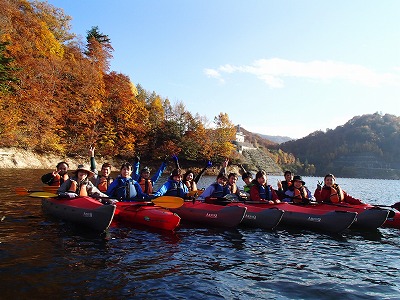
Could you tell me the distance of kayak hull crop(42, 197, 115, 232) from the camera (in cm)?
830

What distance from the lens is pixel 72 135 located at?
4159cm

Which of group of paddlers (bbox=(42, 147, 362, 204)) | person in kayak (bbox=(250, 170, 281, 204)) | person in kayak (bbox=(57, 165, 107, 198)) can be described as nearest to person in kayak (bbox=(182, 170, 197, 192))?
group of paddlers (bbox=(42, 147, 362, 204))

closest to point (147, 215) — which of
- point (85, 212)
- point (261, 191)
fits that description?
point (85, 212)

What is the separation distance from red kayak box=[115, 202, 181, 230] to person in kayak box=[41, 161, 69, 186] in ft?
10.8

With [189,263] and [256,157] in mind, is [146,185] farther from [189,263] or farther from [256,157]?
[256,157]

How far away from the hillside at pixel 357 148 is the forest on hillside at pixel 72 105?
3720 inches

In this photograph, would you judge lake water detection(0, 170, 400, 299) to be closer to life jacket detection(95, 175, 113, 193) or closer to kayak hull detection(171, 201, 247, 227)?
kayak hull detection(171, 201, 247, 227)

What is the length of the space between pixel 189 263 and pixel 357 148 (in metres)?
158

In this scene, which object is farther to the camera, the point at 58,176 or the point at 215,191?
the point at 58,176

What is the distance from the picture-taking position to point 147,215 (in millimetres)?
9602

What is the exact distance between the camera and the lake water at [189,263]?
516 centimetres

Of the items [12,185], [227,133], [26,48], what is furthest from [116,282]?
[227,133]

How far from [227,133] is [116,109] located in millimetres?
22805

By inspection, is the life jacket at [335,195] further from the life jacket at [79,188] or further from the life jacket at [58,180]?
the life jacket at [58,180]
